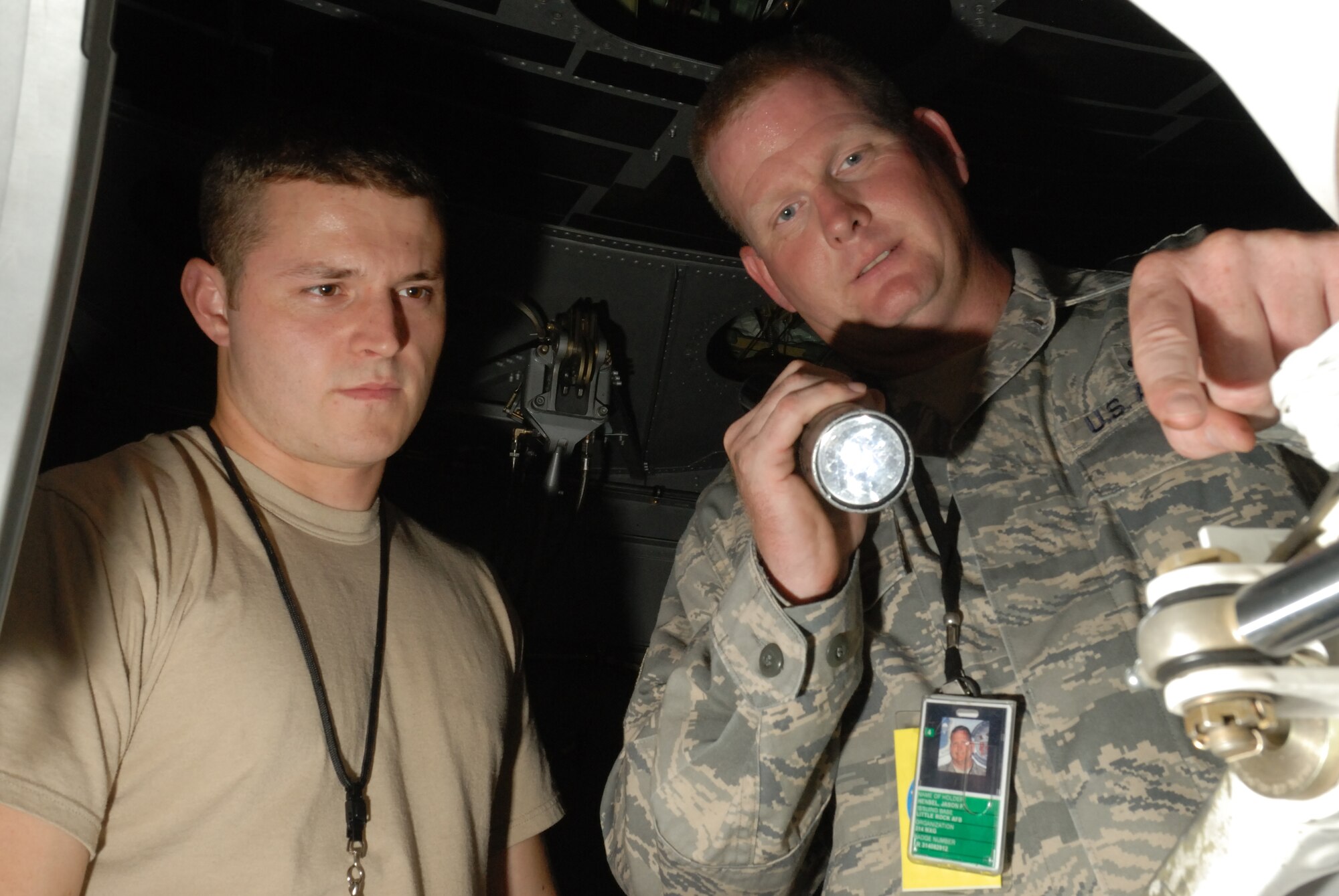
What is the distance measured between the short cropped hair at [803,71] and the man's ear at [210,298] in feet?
→ 3.02

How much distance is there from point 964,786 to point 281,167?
4.75 feet

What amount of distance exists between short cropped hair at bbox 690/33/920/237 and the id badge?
1.01 m

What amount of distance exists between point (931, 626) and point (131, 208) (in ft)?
6.24

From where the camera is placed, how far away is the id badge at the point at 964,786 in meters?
1.24

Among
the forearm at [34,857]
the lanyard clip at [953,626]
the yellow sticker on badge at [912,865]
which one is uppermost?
the lanyard clip at [953,626]

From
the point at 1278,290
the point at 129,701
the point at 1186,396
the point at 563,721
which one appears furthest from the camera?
the point at 563,721

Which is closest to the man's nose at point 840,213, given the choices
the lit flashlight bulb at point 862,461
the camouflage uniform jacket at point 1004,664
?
the camouflage uniform jacket at point 1004,664

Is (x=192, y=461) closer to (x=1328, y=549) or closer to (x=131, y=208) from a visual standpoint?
(x=131, y=208)

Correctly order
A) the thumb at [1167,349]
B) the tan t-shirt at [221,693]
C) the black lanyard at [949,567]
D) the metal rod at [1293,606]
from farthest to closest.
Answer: the black lanyard at [949,567] → the tan t-shirt at [221,693] → the thumb at [1167,349] → the metal rod at [1293,606]

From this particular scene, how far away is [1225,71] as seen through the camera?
47cm

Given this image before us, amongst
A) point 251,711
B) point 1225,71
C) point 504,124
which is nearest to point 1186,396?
point 1225,71

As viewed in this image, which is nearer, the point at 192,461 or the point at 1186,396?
the point at 1186,396

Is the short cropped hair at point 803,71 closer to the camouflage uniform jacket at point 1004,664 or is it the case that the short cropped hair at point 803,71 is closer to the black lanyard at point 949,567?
the camouflage uniform jacket at point 1004,664

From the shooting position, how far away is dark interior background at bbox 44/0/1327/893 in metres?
1.79
